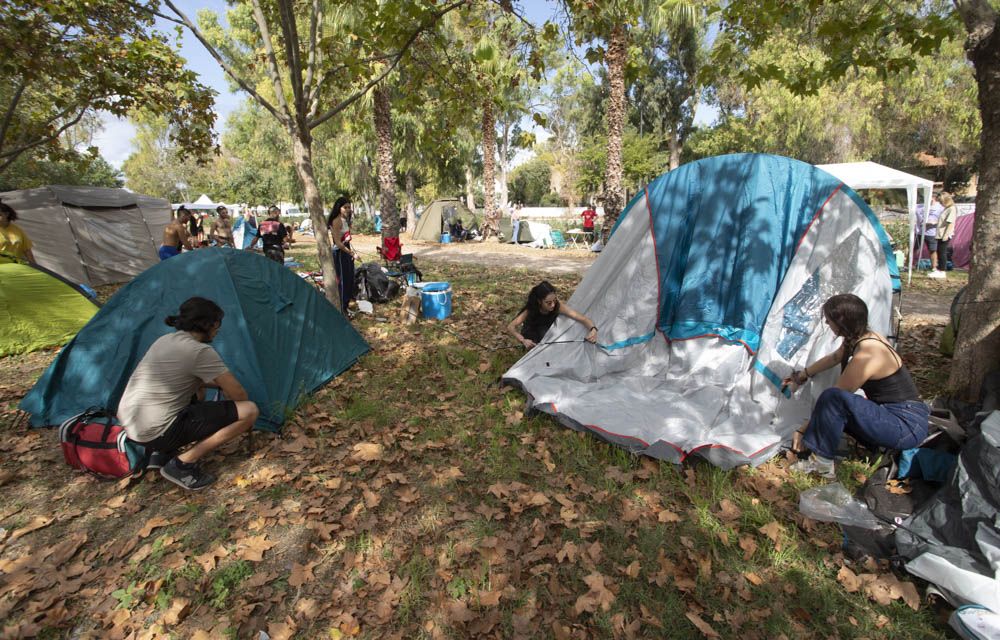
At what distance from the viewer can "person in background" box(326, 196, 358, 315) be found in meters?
7.06

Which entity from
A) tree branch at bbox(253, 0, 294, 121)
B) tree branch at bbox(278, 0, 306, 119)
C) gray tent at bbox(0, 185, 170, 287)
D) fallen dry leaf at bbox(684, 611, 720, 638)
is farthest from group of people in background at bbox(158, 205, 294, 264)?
fallen dry leaf at bbox(684, 611, 720, 638)

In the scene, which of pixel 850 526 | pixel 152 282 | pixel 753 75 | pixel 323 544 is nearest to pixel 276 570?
pixel 323 544

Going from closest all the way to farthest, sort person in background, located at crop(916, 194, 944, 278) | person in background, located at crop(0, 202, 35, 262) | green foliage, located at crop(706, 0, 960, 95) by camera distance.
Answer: green foliage, located at crop(706, 0, 960, 95) → person in background, located at crop(0, 202, 35, 262) → person in background, located at crop(916, 194, 944, 278)

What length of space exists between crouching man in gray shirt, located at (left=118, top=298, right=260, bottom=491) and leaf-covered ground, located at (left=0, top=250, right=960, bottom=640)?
0.87ft

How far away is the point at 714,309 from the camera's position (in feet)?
14.5

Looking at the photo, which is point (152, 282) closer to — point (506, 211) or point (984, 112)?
point (984, 112)

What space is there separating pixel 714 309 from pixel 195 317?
4.23m

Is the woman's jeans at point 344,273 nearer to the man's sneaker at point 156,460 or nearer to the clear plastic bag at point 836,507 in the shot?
the man's sneaker at point 156,460

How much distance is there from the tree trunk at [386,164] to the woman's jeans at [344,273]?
742cm

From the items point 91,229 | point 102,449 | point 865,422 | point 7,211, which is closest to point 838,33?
point 865,422

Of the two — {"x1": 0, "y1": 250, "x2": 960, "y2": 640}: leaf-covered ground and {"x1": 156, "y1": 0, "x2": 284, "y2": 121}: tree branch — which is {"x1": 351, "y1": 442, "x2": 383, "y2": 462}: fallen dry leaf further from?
{"x1": 156, "y1": 0, "x2": 284, "y2": 121}: tree branch

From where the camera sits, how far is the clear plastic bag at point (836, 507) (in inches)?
109

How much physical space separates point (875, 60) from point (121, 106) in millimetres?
10668

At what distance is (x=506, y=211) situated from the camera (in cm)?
2841
